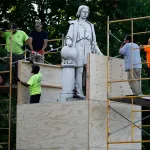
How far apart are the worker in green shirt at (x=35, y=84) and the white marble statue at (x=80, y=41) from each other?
1.10 metres

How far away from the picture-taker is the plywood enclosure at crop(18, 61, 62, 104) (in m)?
23.9

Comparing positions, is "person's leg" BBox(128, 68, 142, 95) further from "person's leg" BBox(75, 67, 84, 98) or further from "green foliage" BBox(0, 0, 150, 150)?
"green foliage" BBox(0, 0, 150, 150)

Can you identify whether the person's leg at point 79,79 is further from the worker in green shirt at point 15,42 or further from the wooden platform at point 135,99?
the worker in green shirt at point 15,42

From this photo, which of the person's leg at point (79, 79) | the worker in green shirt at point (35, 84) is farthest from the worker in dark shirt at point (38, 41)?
the person's leg at point (79, 79)

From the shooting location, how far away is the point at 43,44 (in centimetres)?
2531

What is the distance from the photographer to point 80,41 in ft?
75.9

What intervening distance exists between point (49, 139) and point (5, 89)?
2695 millimetres

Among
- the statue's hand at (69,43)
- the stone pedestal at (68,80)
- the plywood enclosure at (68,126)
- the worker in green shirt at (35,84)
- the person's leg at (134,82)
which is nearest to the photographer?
the plywood enclosure at (68,126)

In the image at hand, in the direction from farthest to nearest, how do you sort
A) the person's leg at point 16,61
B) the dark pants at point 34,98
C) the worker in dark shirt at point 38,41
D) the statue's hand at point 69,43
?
the worker in dark shirt at point 38,41 < the person's leg at point 16,61 < the dark pants at point 34,98 < the statue's hand at point 69,43

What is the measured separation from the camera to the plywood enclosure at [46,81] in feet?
78.3

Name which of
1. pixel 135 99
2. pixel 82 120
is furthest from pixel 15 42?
pixel 135 99

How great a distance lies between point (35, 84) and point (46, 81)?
1.29 m

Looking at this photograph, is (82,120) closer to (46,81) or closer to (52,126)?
(52,126)

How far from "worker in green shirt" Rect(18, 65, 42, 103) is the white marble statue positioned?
110 centimetres
